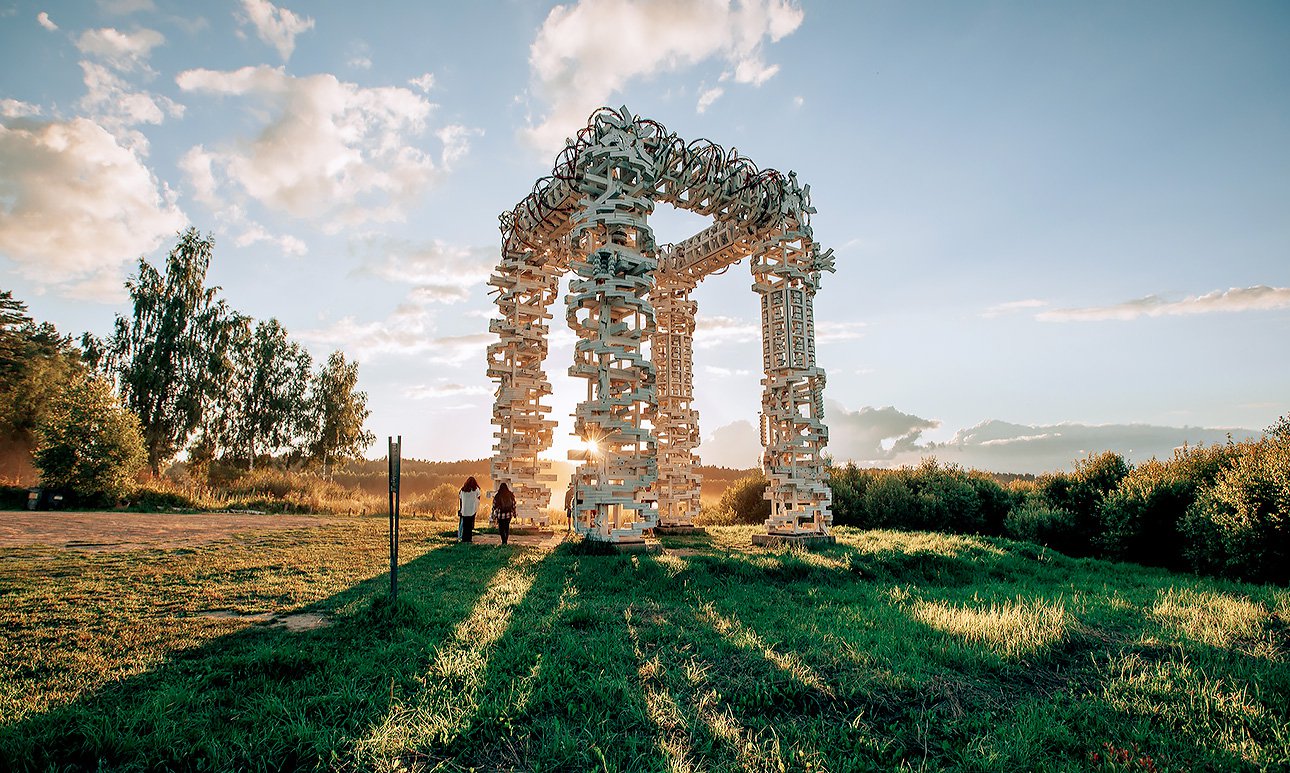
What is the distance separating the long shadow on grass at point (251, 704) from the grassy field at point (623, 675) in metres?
0.02

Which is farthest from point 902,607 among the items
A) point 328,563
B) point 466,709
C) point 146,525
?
point 146,525

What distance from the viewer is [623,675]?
4.87m

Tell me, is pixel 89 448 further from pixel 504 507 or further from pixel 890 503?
pixel 890 503

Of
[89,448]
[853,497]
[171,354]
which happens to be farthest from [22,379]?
[853,497]

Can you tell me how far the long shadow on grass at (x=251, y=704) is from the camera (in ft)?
11.9

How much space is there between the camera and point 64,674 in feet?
15.6

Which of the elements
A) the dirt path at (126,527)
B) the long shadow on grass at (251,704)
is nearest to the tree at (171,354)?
the dirt path at (126,527)

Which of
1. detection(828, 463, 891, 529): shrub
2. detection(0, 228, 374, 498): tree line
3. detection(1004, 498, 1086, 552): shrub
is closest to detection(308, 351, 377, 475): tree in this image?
detection(0, 228, 374, 498): tree line

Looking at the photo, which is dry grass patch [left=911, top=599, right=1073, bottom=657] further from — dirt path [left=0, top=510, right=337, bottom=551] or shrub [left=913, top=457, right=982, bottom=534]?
dirt path [left=0, top=510, right=337, bottom=551]

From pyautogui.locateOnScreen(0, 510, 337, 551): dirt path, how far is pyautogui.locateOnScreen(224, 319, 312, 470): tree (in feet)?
44.4

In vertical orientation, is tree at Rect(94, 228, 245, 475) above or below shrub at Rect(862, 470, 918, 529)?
above

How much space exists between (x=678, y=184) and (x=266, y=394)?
28229 mm

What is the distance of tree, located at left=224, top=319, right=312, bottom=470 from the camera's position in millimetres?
30875

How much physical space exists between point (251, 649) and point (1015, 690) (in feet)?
22.3
